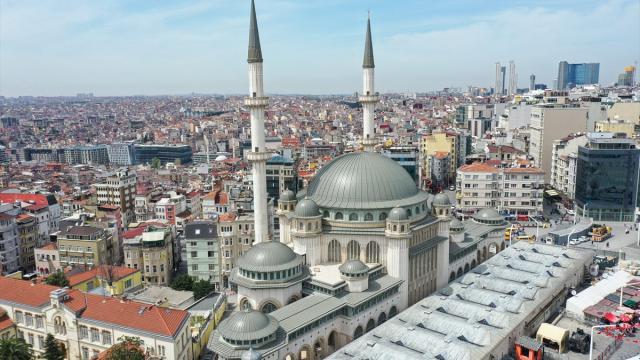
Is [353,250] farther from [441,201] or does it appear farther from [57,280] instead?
[57,280]

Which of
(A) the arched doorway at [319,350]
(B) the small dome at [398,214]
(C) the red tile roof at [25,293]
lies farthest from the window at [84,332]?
(B) the small dome at [398,214]

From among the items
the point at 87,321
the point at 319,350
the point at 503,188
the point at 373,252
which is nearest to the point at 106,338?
the point at 87,321

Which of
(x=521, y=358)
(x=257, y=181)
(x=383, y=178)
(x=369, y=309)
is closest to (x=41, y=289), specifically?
(x=257, y=181)

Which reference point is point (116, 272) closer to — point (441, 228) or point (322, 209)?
point (322, 209)

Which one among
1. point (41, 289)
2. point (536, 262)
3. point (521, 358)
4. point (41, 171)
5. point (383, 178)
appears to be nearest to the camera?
point (521, 358)

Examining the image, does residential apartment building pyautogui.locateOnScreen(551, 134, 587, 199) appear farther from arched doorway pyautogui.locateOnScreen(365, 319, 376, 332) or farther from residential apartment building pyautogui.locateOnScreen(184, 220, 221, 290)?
residential apartment building pyautogui.locateOnScreen(184, 220, 221, 290)

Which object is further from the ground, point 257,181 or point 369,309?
point 257,181

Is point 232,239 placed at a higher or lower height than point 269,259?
lower
